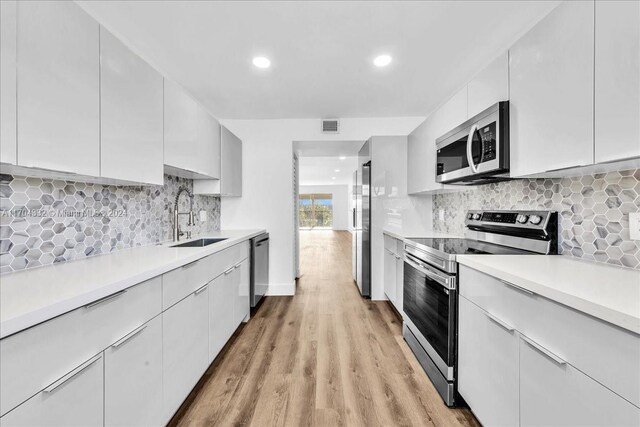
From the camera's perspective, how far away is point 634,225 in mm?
1179

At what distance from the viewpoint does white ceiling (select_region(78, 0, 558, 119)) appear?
1.60m

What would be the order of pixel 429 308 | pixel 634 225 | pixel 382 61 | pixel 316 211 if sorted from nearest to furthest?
pixel 634 225 → pixel 429 308 → pixel 382 61 → pixel 316 211

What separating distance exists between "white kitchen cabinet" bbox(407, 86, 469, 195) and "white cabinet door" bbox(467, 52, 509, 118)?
0.12m

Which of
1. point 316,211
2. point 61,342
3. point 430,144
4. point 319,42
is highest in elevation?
point 319,42

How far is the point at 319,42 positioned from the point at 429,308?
2125 millimetres

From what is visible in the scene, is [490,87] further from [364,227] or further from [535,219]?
[364,227]

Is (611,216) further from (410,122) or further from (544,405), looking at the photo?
(410,122)

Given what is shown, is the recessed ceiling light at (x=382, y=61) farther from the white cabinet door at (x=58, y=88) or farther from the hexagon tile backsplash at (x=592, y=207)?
the white cabinet door at (x=58, y=88)

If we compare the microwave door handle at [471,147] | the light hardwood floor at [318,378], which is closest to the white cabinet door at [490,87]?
the microwave door handle at [471,147]

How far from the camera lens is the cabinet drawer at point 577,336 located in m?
0.69

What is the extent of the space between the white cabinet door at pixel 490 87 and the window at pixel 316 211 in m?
12.5

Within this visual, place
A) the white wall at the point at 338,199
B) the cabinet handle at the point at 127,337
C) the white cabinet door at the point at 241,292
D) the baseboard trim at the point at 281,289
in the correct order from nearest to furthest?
1. the cabinet handle at the point at 127,337
2. the white cabinet door at the point at 241,292
3. the baseboard trim at the point at 281,289
4. the white wall at the point at 338,199

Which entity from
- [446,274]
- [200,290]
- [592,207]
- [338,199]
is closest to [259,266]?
[200,290]

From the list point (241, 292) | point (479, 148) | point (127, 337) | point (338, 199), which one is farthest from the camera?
point (338, 199)
